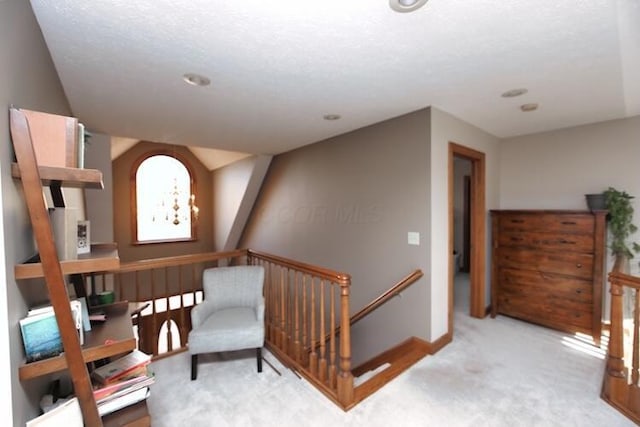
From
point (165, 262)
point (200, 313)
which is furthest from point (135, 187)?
point (200, 313)

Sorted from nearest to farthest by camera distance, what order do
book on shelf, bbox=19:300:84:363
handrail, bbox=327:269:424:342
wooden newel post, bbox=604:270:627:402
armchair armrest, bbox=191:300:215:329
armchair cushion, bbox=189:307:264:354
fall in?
1. book on shelf, bbox=19:300:84:363
2. wooden newel post, bbox=604:270:627:402
3. armchair cushion, bbox=189:307:264:354
4. armchair armrest, bbox=191:300:215:329
5. handrail, bbox=327:269:424:342

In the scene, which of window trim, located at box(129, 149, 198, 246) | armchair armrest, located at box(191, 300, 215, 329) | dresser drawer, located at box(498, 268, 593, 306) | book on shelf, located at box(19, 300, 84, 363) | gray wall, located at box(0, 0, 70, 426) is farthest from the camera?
window trim, located at box(129, 149, 198, 246)

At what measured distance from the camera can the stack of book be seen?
4.19 ft

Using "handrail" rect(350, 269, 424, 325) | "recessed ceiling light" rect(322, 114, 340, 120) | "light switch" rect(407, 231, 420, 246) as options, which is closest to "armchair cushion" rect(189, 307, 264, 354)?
"handrail" rect(350, 269, 424, 325)

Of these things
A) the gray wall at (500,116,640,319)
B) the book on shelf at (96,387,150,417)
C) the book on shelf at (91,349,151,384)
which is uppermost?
the gray wall at (500,116,640,319)

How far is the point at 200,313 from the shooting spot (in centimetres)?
241

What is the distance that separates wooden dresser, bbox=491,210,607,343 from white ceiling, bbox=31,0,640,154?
1.13 meters

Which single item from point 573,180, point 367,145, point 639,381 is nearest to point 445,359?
point 639,381

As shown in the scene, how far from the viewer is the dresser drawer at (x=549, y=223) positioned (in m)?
2.84

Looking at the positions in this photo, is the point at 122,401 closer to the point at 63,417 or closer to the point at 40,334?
the point at 63,417

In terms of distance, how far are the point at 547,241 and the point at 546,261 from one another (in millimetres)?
Result: 226

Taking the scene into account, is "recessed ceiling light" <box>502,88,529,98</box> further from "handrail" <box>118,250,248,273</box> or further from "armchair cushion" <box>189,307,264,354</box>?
"handrail" <box>118,250,248,273</box>

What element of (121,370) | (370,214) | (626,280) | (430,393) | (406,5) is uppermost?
(406,5)

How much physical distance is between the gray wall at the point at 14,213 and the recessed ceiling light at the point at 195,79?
79 cm
